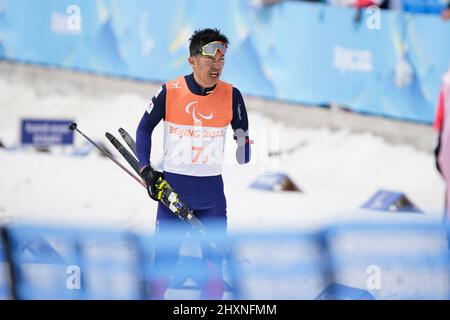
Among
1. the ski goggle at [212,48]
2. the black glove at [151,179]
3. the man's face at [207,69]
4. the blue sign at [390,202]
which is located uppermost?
the ski goggle at [212,48]

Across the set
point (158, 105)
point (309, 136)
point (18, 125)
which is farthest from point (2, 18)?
point (309, 136)

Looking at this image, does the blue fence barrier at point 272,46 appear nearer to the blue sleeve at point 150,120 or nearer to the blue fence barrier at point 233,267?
the blue sleeve at point 150,120

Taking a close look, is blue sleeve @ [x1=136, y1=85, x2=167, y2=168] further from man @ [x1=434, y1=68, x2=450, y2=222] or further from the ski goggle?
man @ [x1=434, y1=68, x2=450, y2=222]

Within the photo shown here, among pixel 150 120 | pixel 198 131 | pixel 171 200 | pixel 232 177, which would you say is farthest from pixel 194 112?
pixel 232 177

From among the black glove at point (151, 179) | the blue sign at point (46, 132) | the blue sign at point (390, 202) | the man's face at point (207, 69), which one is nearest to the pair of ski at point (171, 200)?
the black glove at point (151, 179)

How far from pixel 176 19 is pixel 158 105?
45.1 inches

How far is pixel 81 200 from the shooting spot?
6227mm

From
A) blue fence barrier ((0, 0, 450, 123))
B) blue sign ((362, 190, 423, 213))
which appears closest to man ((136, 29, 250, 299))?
blue fence barrier ((0, 0, 450, 123))

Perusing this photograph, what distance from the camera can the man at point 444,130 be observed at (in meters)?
6.48

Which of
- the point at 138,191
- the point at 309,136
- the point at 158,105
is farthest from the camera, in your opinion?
the point at 309,136

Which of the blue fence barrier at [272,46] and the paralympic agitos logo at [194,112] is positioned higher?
the blue fence barrier at [272,46]

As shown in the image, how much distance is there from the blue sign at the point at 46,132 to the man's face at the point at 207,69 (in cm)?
129

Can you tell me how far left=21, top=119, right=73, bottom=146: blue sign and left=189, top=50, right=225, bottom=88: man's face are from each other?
1291mm
